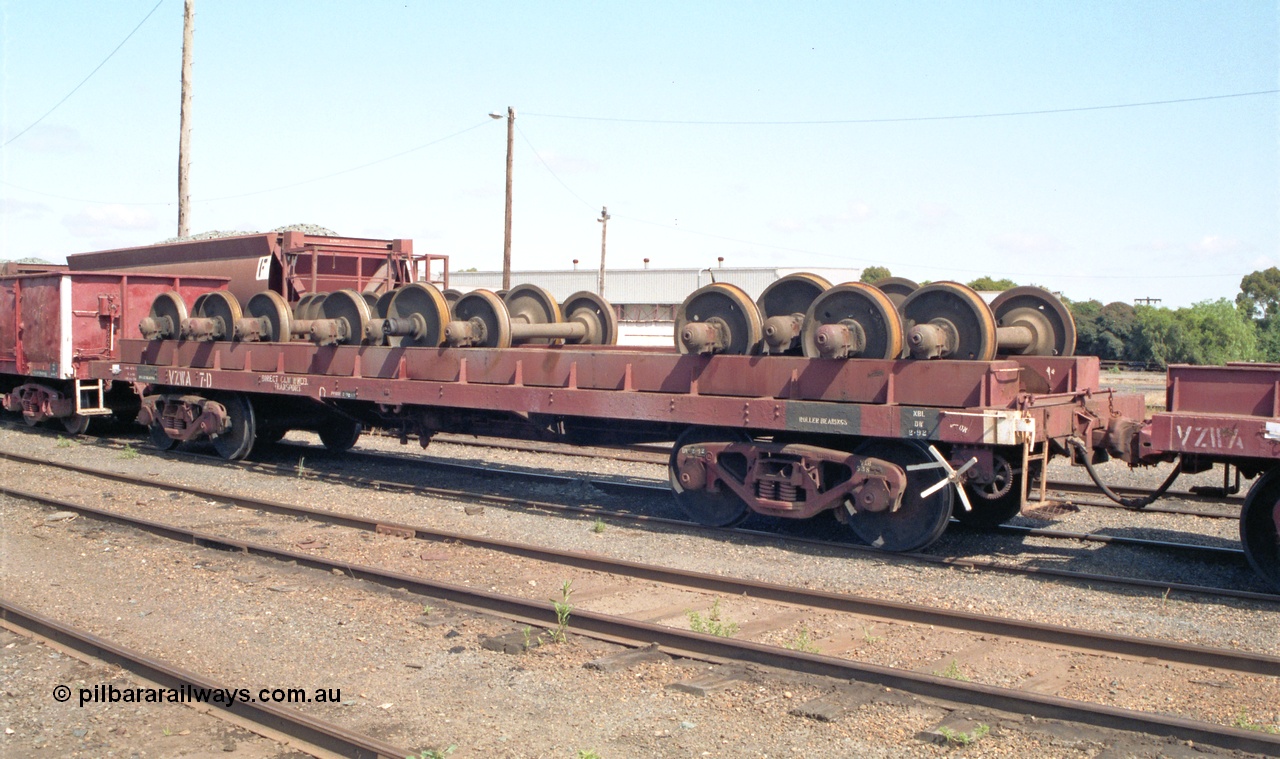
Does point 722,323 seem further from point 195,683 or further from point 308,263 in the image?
point 308,263

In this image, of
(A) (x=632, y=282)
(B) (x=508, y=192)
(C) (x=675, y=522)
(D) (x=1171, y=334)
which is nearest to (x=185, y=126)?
(B) (x=508, y=192)

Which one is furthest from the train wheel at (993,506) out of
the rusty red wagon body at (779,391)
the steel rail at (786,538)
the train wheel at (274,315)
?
the train wheel at (274,315)

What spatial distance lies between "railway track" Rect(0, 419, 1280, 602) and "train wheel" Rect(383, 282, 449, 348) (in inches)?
71.1

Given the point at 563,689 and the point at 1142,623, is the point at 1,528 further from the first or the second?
the point at 1142,623

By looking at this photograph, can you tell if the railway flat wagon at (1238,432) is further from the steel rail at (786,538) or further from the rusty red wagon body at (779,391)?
the steel rail at (786,538)

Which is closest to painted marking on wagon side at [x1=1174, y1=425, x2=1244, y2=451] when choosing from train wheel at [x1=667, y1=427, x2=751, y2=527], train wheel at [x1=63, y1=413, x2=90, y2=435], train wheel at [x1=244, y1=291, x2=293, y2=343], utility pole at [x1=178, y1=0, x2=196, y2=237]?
train wheel at [x1=667, y1=427, x2=751, y2=527]

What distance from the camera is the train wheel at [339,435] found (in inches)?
621

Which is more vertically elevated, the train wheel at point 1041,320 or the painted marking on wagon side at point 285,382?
the train wheel at point 1041,320

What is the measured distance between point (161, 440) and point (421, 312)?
6580 millimetres

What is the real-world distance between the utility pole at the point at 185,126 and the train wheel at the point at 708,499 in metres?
18.3

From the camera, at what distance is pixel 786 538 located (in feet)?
31.3

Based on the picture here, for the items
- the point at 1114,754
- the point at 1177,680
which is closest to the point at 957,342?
the point at 1177,680

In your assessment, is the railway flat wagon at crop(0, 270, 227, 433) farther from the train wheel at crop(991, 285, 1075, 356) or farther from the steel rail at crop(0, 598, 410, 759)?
the train wheel at crop(991, 285, 1075, 356)

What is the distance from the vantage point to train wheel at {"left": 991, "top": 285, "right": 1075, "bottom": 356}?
9.86 meters
